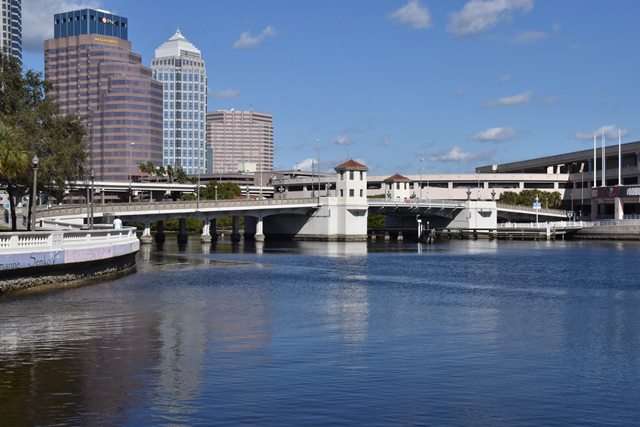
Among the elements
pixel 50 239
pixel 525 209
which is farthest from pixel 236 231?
pixel 50 239

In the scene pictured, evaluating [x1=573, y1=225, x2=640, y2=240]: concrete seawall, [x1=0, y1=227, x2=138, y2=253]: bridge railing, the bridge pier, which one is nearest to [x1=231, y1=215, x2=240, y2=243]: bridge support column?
the bridge pier

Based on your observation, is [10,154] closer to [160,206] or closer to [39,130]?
[39,130]

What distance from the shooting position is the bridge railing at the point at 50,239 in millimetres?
38312

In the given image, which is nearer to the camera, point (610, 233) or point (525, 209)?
point (610, 233)

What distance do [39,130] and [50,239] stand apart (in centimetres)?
2788

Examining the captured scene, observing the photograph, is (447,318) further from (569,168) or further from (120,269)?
(569,168)

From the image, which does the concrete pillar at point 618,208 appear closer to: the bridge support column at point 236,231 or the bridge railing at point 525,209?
the bridge railing at point 525,209

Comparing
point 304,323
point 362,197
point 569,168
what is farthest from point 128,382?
point 569,168

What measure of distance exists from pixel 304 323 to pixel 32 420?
16.1 m

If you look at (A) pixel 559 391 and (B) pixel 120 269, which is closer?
(A) pixel 559 391

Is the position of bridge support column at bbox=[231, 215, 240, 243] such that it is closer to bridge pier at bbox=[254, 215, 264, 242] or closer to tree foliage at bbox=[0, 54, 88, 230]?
bridge pier at bbox=[254, 215, 264, 242]

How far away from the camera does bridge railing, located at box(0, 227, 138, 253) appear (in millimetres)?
38312

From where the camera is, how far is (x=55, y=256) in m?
43.2

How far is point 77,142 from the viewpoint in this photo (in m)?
73.8
